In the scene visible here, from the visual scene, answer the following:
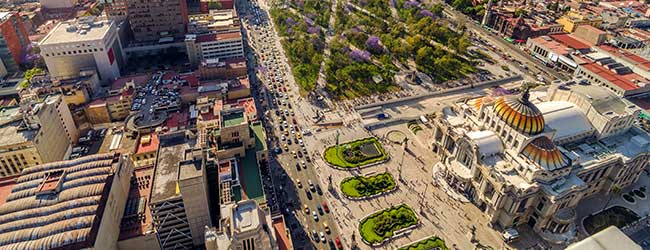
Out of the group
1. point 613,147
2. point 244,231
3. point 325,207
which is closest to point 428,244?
point 325,207

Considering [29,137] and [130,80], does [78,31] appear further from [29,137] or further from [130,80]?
[29,137]

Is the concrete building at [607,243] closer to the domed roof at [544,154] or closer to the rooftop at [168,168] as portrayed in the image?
the domed roof at [544,154]

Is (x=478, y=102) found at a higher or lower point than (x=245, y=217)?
lower

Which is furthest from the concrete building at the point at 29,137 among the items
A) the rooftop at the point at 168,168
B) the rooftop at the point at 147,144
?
the rooftop at the point at 168,168

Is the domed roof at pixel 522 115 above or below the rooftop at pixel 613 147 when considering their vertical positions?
above

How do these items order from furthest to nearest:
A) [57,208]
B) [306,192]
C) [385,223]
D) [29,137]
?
[306,192], [29,137], [385,223], [57,208]

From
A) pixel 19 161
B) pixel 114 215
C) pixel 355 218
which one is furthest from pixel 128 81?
pixel 355 218

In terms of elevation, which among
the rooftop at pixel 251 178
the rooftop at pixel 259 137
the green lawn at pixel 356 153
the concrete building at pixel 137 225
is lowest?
the green lawn at pixel 356 153
